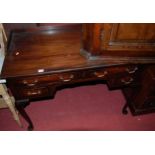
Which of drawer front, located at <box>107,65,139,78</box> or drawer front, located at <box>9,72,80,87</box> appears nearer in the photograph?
drawer front, located at <box>9,72,80,87</box>

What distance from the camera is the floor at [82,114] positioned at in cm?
225

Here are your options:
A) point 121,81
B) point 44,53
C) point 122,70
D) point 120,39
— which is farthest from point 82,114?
point 120,39

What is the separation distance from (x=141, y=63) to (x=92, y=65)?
48 centimetres

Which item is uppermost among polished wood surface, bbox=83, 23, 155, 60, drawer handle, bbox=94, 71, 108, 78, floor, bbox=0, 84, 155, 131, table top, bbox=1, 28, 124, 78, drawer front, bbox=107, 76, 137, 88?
polished wood surface, bbox=83, 23, 155, 60

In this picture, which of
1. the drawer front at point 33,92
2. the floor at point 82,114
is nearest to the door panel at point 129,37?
the drawer front at point 33,92

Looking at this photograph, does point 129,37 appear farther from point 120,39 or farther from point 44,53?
point 44,53

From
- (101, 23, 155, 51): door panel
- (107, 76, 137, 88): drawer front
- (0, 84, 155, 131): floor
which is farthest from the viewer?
(0, 84, 155, 131): floor

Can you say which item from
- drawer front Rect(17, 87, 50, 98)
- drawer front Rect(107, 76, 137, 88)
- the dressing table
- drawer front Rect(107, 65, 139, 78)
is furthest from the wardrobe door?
drawer front Rect(17, 87, 50, 98)

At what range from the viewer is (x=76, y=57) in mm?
1729

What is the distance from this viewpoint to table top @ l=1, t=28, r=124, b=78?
161 cm

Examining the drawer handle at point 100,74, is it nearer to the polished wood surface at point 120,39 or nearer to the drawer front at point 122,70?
the drawer front at point 122,70

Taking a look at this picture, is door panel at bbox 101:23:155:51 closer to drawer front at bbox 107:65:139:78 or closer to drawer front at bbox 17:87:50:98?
drawer front at bbox 107:65:139:78

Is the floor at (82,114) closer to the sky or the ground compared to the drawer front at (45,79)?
closer to the ground

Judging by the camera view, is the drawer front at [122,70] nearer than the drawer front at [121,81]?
Yes
